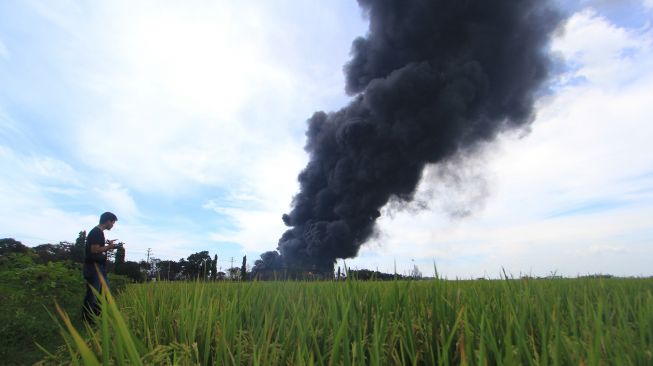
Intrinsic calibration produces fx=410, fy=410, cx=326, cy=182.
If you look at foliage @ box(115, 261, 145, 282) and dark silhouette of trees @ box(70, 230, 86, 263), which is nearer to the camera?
foliage @ box(115, 261, 145, 282)

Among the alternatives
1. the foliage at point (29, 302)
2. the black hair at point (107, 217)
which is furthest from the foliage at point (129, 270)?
the black hair at point (107, 217)

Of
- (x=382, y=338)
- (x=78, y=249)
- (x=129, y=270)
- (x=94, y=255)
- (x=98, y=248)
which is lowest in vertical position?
(x=382, y=338)

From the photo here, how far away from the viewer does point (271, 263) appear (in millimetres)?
66375

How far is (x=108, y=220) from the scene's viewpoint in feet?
26.5

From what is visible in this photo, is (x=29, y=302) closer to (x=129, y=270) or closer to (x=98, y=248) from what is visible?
(x=98, y=248)

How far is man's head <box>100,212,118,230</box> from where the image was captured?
26.3ft

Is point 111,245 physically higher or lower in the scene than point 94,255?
higher

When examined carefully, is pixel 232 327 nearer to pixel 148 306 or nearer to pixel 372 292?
pixel 372 292

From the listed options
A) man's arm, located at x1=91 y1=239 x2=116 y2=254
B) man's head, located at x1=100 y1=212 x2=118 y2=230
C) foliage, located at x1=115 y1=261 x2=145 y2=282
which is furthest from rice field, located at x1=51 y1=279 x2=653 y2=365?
foliage, located at x1=115 y1=261 x2=145 y2=282

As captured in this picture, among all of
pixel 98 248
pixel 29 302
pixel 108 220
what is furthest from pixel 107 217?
pixel 29 302

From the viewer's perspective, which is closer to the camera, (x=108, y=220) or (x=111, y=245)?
(x=111, y=245)

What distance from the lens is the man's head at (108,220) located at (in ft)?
26.3

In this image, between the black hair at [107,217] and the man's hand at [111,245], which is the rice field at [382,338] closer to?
the man's hand at [111,245]

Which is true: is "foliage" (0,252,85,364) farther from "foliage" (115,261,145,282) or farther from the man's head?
"foliage" (115,261,145,282)
